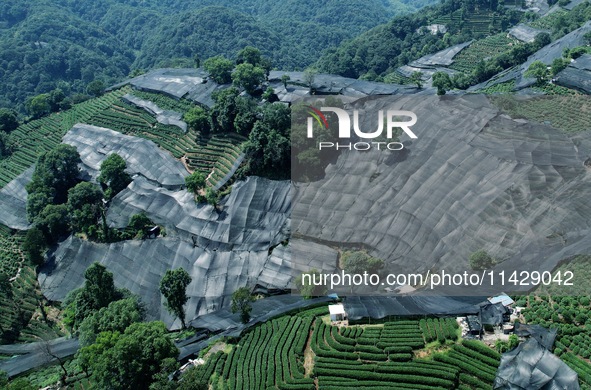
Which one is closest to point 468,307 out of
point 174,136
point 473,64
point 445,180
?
point 445,180

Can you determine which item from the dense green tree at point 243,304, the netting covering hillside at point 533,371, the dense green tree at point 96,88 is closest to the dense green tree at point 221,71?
the dense green tree at point 96,88

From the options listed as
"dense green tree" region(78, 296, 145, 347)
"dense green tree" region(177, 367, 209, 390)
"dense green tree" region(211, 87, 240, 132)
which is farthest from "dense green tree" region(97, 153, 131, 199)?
"dense green tree" region(177, 367, 209, 390)

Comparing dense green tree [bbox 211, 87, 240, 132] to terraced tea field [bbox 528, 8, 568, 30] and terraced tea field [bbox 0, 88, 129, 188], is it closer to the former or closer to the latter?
terraced tea field [bbox 0, 88, 129, 188]

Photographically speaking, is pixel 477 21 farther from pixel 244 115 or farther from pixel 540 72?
pixel 244 115

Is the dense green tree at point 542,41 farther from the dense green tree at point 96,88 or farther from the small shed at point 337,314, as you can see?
the dense green tree at point 96,88

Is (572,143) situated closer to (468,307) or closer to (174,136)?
(468,307)

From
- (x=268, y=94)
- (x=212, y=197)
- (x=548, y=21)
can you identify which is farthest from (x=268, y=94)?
(x=548, y=21)

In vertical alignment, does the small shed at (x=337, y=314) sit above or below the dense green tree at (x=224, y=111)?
above
